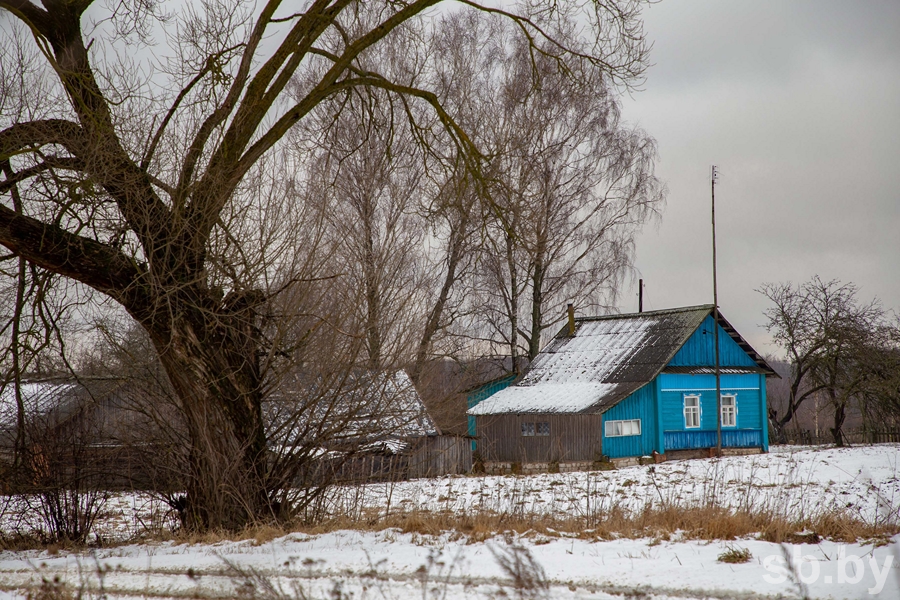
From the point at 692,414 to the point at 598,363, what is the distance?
12.8 feet

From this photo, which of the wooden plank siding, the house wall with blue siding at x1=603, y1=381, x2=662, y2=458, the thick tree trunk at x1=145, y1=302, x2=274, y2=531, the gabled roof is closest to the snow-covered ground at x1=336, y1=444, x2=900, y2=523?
the thick tree trunk at x1=145, y1=302, x2=274, y2=531

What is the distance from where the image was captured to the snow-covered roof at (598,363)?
2662 cm

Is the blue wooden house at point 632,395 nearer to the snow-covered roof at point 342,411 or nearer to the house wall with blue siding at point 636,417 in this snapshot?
the house wall with blue siding at point 636,417

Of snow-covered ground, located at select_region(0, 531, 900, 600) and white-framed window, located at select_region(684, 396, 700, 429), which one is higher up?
white-framed window, located at select_region(684, 396, 700, 429)

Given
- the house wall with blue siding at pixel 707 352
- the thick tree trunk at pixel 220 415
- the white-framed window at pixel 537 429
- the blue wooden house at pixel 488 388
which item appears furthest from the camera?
the blue wooden house at pixel 488 388

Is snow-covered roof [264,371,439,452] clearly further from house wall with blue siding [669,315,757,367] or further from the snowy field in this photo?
house wall with blue siding [669,315,757,367]

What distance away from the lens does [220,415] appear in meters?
7.50

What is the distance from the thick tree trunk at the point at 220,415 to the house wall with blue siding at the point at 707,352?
2245 centimetres

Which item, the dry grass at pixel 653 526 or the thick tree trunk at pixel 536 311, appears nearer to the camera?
the dry grass at pixel 653 526

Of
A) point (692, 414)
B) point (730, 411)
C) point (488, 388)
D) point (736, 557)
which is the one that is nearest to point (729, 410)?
point (730, 411)

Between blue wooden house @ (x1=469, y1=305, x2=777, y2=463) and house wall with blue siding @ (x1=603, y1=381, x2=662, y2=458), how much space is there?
0.12ft

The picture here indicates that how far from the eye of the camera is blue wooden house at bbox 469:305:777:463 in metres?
25.8

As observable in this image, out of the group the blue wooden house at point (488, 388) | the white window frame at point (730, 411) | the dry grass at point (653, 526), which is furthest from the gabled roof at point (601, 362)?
the dry grass at point (653, 526)

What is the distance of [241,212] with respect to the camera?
24.3ft
